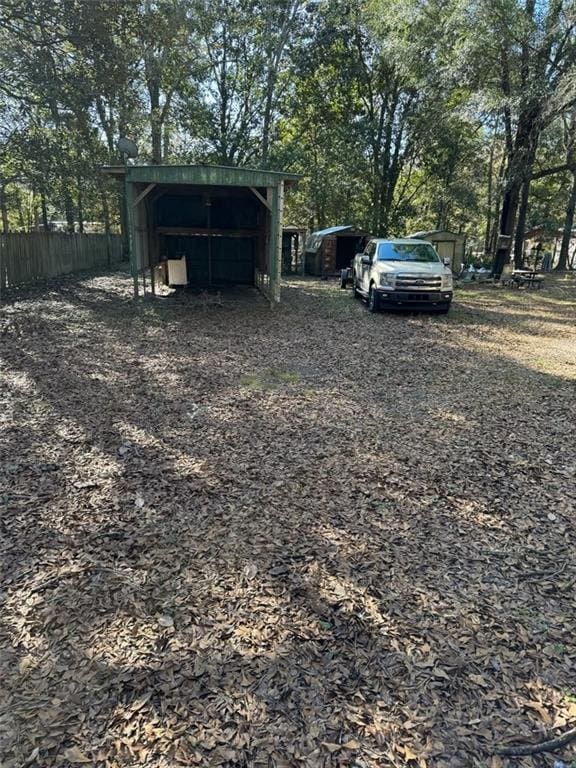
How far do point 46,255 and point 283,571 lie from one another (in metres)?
15.4

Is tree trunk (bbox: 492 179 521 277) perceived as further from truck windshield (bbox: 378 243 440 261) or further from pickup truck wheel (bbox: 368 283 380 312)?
pickup truck wheel (bbox: 368 283 380 312)

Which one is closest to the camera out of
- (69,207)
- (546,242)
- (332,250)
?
(332,250)

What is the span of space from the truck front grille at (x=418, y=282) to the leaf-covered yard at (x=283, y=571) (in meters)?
5.00

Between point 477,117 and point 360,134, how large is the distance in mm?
10019

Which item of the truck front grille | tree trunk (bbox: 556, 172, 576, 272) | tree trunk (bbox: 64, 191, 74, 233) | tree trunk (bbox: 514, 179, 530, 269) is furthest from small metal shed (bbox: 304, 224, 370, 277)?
tree trunk (bbox: 556, 172, 576, 272)

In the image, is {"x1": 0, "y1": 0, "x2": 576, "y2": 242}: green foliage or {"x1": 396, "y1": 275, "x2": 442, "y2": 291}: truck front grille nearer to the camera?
{"x1": 396, "y1": 275, "x2": 442, "y2": 291}: truck front grille

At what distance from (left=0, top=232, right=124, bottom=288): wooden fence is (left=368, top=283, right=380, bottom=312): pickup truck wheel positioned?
9.24 meters

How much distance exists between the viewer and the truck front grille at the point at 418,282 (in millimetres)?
10773

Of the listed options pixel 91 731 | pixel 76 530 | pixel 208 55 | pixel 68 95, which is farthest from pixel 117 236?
pixel 91 731

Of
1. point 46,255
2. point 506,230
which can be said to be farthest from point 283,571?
point 506,230

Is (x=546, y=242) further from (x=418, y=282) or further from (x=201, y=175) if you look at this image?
(x=201, y=175)

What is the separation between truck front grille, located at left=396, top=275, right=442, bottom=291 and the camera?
10773 millimetres

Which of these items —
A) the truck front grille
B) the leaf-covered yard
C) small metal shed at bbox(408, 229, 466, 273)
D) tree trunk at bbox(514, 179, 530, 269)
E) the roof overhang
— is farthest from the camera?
tree trunk at bbox(514, 179, 530, 269)

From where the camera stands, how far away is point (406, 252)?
11656 millimetres
